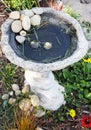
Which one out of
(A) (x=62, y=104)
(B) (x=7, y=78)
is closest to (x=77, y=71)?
(A) (x=62, y=104)

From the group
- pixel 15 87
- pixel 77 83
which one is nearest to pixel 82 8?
pixel 77 83

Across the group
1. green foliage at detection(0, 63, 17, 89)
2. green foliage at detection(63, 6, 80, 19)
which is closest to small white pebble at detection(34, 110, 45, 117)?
green foliage at detection(0, 63, 17, 89)

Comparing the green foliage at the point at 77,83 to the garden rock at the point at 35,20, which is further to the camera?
the green foliage at the point at 77,83

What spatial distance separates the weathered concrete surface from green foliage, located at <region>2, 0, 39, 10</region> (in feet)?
1.82

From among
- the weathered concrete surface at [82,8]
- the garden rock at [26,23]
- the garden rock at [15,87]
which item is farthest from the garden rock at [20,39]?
the weathered concrete surface at [82,8]

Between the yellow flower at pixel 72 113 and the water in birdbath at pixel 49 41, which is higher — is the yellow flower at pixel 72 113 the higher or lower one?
the lower one

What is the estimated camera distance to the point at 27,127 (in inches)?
137

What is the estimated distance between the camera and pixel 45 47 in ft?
11.3

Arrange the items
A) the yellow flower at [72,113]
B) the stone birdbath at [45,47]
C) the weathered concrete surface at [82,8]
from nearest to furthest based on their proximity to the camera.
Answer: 1. the stone birdbath at [45,47]
2. the yellow flower at [72,113]
3. the weathered concrete surface at [82,8]

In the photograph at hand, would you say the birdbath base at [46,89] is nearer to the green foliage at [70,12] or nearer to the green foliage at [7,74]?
the green foliage at [7,74]

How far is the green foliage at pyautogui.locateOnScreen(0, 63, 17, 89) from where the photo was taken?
4.11m

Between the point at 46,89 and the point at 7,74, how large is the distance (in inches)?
24.1

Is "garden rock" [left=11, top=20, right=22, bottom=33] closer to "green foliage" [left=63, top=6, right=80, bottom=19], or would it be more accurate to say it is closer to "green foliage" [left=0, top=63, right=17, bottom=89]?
"green foliage" [left=0, top=63, right=17, bottom=89]

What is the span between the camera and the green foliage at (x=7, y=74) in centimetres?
411
